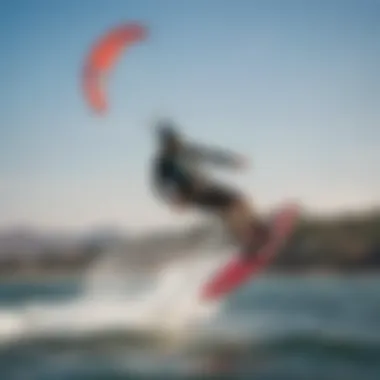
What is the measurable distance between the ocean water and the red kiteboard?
2cm

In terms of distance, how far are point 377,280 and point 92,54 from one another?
0.72 metres

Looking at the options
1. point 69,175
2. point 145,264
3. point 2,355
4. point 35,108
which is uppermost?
point 35,108

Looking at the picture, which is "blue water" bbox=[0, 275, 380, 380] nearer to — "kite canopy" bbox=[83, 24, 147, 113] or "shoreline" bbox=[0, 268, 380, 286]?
"shoreline" bbox=[0, 268, 380, 286]

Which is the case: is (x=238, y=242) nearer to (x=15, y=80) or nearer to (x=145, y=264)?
(x=145, y=264)

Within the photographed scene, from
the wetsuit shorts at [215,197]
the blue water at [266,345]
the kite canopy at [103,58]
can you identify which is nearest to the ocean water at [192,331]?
the blue water at [266,345]

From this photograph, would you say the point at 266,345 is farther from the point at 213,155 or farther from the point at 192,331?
the point at 213,155

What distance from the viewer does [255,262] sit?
1.48m

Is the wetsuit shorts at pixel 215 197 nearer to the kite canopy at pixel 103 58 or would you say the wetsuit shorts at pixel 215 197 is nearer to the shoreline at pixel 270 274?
the shoreline at pixel 270 274

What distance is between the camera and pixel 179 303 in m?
1.49

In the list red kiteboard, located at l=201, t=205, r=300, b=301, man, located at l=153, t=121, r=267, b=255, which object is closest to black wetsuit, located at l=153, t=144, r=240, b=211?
man, located at l=153, t=121, r=267, b=255

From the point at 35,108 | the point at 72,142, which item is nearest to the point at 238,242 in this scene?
the point at 72,142

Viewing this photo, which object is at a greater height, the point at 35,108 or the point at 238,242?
the point at 35,108

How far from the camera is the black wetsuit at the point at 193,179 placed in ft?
4.88

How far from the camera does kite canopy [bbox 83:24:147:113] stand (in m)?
1.51
